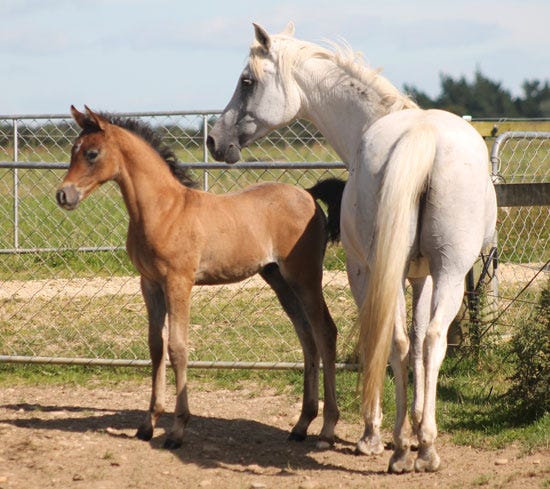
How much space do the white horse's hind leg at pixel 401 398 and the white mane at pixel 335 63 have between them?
42.5 inches

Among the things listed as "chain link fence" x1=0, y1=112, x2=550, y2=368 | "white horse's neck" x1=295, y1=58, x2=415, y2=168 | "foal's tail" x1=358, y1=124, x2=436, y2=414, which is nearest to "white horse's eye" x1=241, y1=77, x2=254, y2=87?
"white horse's neck" x1=295, y1=58, x2=415, y2=168

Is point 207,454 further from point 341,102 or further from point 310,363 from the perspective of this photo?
point 341,102

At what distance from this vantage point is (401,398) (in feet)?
15.6

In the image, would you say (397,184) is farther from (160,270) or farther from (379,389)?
(160,270)

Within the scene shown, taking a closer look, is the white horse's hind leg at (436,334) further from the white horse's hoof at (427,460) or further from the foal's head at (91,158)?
the foal's head at (91,158)

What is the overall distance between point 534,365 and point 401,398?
1032mm

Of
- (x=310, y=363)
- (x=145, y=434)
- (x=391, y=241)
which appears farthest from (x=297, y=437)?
(x=391, y=241)

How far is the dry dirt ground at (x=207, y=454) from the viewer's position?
457 cm

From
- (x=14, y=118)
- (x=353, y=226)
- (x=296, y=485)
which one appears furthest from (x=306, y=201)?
(x=14, y=118)

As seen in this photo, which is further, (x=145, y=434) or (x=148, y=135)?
(x=148, y=135)

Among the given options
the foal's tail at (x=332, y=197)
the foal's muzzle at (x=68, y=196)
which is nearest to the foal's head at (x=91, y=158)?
the foal's muzzle at (x=68, y=196)

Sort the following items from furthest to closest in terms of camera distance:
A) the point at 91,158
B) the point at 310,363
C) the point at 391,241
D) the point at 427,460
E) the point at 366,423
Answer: the point at 310,363 < the point at 91,158 < the point at 366,423 < the point at 427,460 < the point at 391,241

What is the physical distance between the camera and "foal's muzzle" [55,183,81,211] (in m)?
5.28

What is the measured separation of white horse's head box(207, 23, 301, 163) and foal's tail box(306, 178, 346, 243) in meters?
0.51
